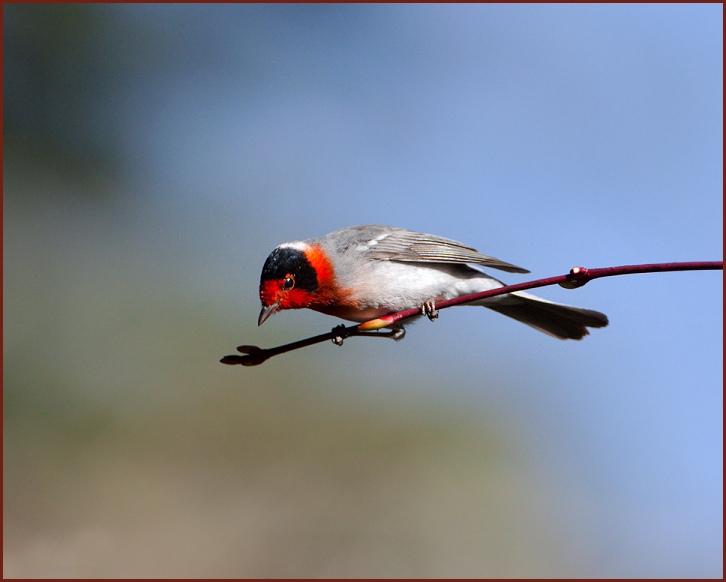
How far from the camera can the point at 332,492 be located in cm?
871

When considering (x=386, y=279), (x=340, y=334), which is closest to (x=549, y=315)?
(x=386, y=279)

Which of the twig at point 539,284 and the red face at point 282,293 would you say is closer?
the twig at point 539,284

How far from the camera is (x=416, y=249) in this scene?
386 cm

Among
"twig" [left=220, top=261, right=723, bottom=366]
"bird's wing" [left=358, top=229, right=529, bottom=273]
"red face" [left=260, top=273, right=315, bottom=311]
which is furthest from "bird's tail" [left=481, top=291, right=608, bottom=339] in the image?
"twig" [left=220, top=261, right=723, bottom=366]

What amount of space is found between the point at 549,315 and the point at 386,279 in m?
0.93

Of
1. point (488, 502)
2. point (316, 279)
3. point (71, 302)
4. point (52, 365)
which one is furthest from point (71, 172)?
point (316, 279)

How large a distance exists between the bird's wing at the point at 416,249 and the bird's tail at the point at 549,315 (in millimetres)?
293

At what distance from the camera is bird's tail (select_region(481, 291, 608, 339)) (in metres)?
3.69

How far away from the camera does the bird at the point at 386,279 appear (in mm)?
3354

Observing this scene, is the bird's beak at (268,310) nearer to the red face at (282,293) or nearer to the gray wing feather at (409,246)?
the red face at (282,293)

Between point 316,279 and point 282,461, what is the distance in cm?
610

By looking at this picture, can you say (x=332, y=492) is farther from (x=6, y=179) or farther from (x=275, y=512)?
(x=6, y=179)

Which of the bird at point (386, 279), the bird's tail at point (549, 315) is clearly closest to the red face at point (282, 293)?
the bird at point (386, 279)

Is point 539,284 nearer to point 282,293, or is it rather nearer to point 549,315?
point 282,293
